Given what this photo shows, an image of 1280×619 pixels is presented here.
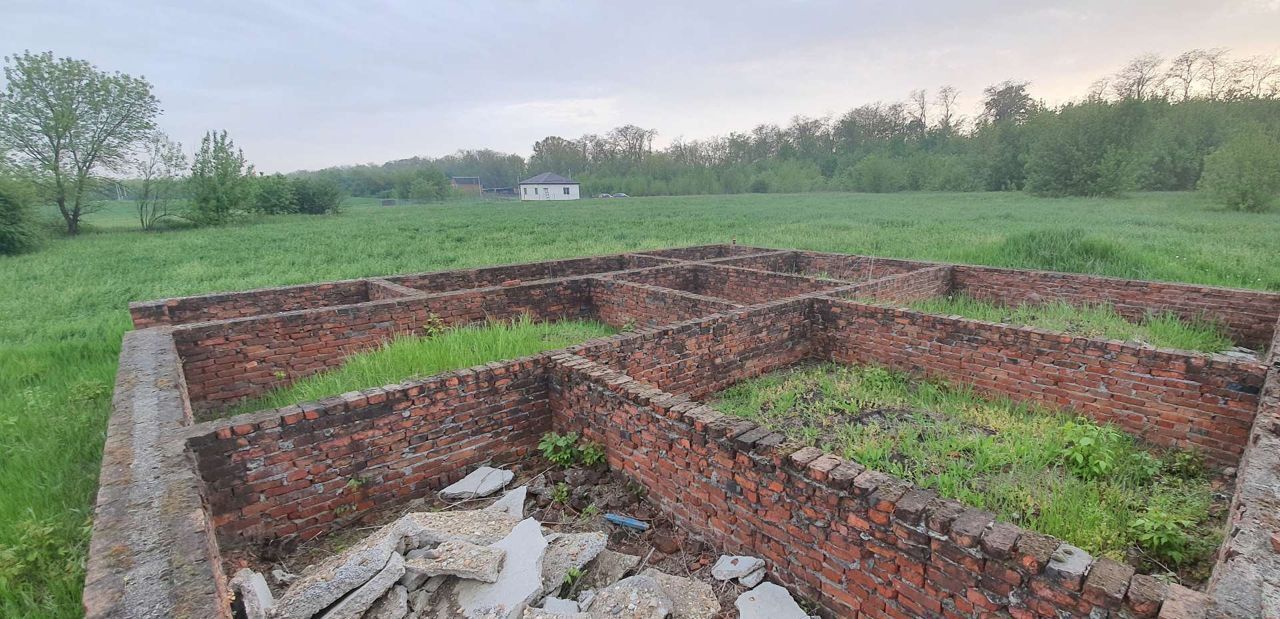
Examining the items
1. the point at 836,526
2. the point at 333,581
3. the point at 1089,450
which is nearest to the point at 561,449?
the point at 333,581

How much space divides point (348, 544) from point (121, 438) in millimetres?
1439

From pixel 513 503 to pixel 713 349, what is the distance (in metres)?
2.85

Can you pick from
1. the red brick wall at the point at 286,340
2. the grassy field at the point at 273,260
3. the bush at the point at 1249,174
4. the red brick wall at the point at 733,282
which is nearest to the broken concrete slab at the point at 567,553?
the grassy field at the point at 273,260

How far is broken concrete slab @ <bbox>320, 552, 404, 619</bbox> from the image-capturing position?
276 cm

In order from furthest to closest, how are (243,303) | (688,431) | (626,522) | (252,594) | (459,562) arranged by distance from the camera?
(243,303) < (626,522) < (688,431) < (459,562) < (252,594)

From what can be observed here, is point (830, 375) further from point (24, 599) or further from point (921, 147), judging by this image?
point (921, 147)

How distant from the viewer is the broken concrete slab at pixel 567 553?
3.15m

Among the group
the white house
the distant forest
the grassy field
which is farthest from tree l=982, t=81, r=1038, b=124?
the white house

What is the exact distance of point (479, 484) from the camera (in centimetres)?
423

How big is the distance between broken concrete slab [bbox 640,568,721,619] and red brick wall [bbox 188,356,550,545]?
6.06 feet

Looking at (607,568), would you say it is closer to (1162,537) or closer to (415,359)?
(415,359)

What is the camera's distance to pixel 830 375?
256 inches

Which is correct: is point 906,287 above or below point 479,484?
above

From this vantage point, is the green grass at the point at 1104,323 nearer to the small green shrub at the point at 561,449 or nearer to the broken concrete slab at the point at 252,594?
the small green shrub at the point at 561,449
